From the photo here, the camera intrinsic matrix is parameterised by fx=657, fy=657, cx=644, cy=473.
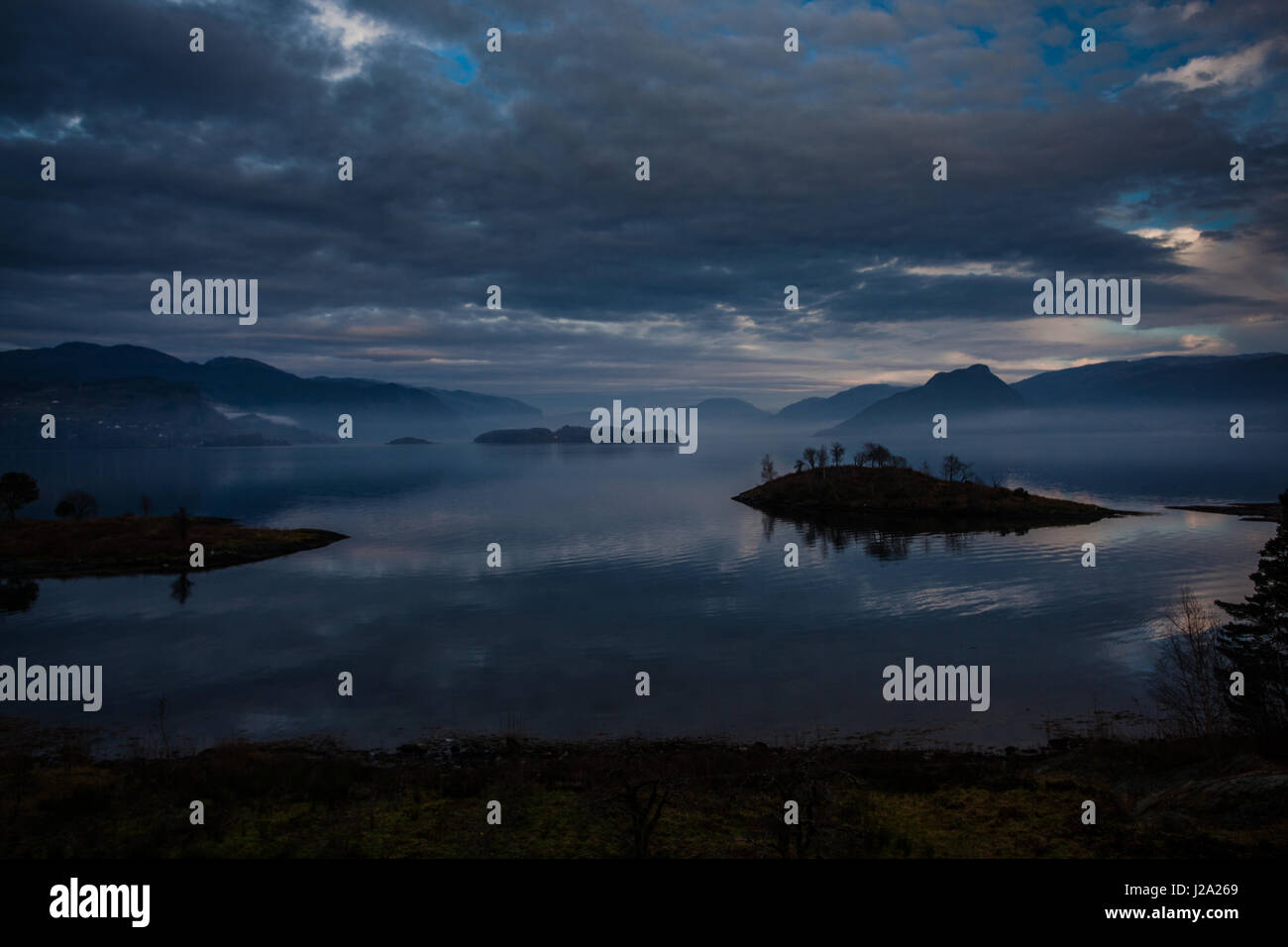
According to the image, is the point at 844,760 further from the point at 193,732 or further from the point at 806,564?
the point at 806,564

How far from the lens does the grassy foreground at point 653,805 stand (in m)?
18.4

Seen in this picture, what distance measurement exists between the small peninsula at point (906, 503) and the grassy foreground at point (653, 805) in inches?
4237

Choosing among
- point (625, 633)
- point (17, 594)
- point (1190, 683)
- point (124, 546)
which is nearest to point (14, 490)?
point (124, 546)

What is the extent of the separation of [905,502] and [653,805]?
144 m

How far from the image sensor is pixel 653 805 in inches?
896

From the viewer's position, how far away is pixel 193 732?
3672cm

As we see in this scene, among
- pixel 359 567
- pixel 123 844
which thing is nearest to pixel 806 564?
pixel 359 567

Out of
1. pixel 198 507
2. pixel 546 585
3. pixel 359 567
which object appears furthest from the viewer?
pixel 198 507

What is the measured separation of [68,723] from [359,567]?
5194 centimetres
